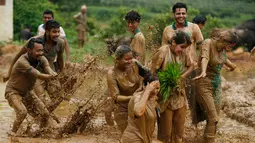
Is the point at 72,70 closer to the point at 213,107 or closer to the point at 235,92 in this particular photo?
the point at 213,107

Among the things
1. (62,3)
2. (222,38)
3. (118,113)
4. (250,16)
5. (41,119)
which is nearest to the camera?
(118,113)

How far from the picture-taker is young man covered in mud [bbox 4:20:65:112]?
10680 millimetres

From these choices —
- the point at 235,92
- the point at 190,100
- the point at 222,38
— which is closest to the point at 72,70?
the point at 190,100

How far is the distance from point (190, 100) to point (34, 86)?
2494mm

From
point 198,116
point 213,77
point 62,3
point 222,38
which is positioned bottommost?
point 62,3

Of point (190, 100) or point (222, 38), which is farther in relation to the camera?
point (190, 100)

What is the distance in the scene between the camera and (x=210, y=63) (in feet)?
32.6

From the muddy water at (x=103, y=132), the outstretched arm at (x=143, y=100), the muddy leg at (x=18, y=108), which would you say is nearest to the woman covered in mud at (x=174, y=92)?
the outstretched arm at (x=143, y=100)

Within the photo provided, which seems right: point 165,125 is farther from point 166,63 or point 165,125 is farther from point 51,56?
point 51,56

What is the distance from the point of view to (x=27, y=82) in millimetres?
10227

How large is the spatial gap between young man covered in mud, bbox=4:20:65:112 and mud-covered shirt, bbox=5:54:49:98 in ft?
1.57

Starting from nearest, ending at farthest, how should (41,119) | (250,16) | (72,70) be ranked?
1. (41,119)
2. (72,70)
3. (250,16)

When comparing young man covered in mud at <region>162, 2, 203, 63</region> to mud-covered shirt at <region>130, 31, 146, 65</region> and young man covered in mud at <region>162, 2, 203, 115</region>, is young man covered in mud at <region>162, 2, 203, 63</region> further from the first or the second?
mud-covered shirt at <region>130, 31, 146, 65</region>

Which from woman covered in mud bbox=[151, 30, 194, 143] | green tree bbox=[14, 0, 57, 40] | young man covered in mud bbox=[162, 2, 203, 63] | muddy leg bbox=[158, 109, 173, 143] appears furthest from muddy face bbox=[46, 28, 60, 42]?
green tree bbox=[14, 0, 57, 40]
